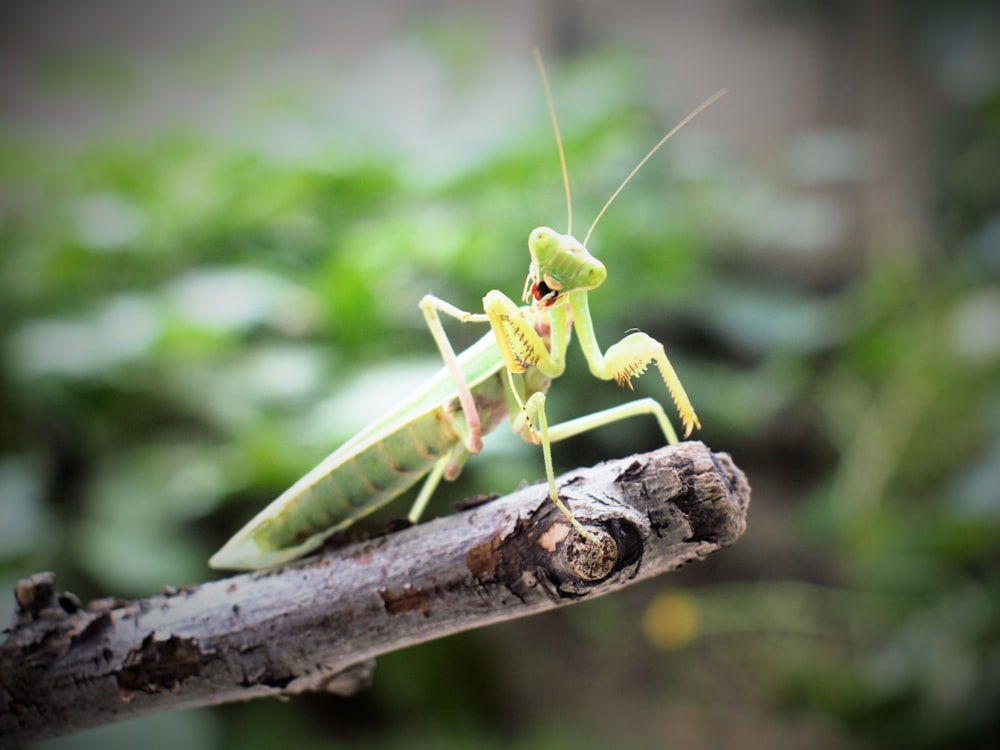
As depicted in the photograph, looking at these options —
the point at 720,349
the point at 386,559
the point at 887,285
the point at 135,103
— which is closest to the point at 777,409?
the point at 720,349

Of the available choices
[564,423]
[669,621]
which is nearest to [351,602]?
[564,423]

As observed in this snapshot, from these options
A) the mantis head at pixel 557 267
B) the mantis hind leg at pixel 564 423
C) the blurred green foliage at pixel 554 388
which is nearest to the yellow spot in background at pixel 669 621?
the blurred green foliage at pixel 554 388

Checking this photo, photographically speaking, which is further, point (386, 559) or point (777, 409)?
point (777, 409)

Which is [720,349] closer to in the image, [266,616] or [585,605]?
[585,605]

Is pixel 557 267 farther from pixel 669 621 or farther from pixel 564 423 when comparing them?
pixel 669 621

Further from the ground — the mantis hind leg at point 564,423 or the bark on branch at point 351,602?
the mantis hind leg at point 564,423

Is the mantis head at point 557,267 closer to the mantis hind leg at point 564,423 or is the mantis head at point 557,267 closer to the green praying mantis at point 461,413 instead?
the green praying mantis at point 461,413
